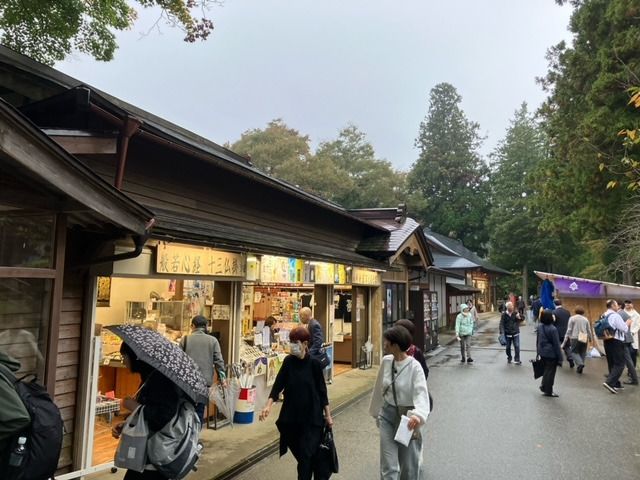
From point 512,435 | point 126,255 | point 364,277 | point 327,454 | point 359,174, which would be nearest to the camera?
point 327,454

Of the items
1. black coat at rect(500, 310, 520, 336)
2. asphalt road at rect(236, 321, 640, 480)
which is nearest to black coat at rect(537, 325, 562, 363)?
asphalt road at rect(236, 321, 640, 480)

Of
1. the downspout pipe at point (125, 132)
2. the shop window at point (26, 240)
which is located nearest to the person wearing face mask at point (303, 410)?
the shop window at point (26, 240)

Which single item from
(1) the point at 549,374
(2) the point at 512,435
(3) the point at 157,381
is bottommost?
(2) the point at 512,435

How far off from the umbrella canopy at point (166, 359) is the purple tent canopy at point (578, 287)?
17.4 m

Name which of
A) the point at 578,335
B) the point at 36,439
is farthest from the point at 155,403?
the point at 578,335

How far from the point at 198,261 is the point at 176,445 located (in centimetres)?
352

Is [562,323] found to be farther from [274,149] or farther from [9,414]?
[274,149]

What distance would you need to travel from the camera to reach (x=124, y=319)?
8547 mm

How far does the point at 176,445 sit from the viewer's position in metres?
3.17

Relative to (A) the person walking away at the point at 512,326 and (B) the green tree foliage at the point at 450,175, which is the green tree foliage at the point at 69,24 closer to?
(A) the person walking away at the point at 512,326

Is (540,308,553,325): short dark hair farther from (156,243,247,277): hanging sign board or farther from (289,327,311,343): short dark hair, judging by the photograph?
(289,327,311,343): short dark hair

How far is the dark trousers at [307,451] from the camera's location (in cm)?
431

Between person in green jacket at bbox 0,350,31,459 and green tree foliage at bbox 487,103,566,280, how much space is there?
38.7 m

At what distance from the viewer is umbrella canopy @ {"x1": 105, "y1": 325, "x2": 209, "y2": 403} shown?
10.2 feet
